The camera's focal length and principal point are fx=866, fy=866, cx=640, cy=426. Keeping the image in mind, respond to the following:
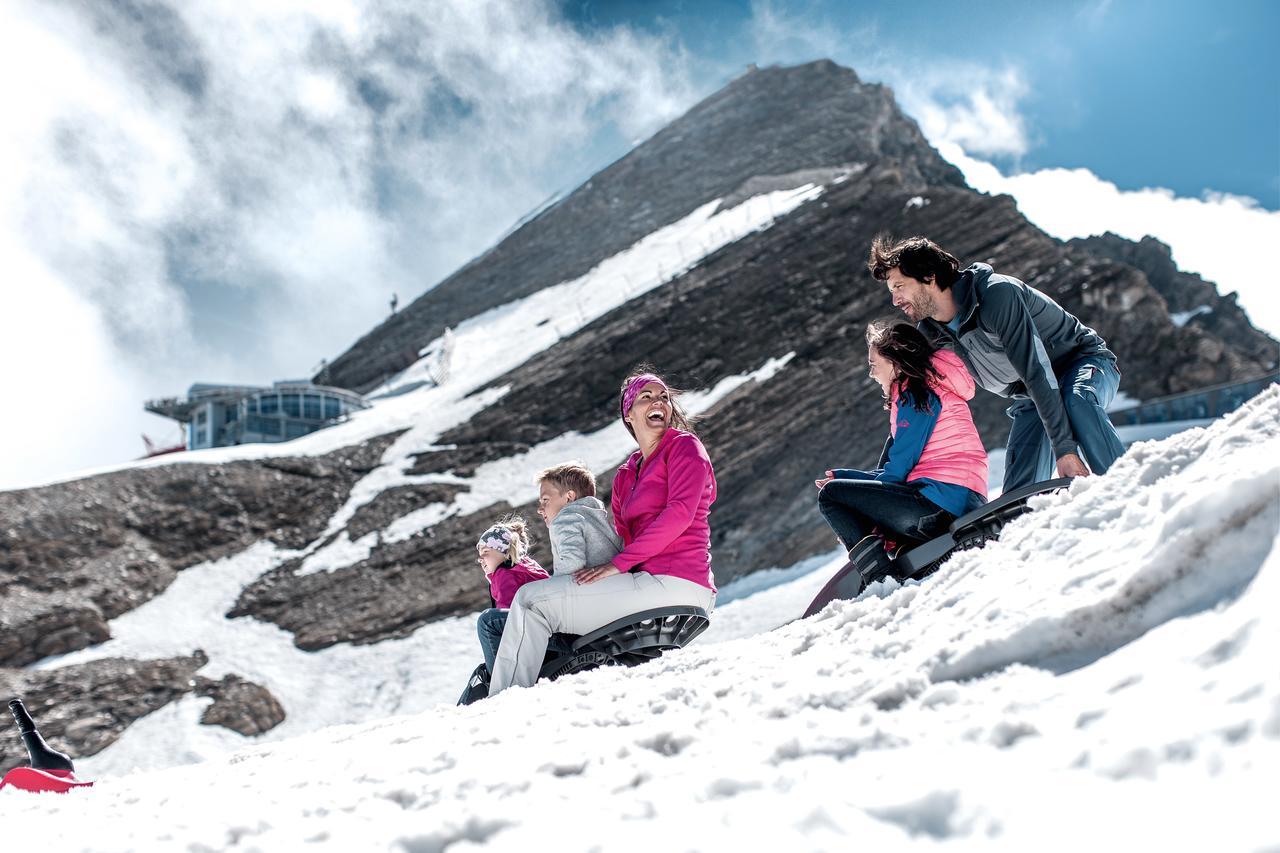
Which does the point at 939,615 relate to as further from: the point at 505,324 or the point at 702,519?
the point at 505,324

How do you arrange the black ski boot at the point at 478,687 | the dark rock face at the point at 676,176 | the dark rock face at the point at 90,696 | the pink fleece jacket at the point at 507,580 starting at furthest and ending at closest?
1. the dark rock face at the point at 676,176
2. the dark rock face at the point at 90,696
3. the pink fleece jacket at the point at 507,580
4. the black ski boot at the point at 478,687

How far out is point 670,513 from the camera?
16.1 ft

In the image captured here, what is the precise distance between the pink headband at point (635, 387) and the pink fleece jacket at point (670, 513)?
0.97 feet

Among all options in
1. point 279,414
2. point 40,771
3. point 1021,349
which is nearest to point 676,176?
point 279,414

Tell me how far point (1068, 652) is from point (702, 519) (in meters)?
3.21

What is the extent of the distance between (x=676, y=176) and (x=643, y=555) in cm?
6155

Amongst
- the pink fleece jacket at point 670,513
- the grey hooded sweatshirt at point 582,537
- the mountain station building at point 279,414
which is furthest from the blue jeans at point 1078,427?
the mountain station building at point 279,414

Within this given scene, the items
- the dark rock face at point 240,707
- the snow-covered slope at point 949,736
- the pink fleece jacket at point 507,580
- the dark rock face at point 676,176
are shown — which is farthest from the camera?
the dark rock face at point 676,176

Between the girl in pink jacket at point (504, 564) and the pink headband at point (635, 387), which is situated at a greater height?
the pink headband at point (635, 387)

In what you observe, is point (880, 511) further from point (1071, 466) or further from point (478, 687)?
point (478, 687)

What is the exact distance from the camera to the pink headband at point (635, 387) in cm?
530

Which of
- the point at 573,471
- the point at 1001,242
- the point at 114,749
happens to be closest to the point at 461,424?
the point at 114,749

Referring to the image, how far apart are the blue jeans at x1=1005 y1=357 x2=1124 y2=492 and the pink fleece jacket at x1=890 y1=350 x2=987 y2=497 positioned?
1.02ft

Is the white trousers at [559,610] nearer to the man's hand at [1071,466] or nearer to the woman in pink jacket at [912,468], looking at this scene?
the woman in pink jacket at [912,468]
